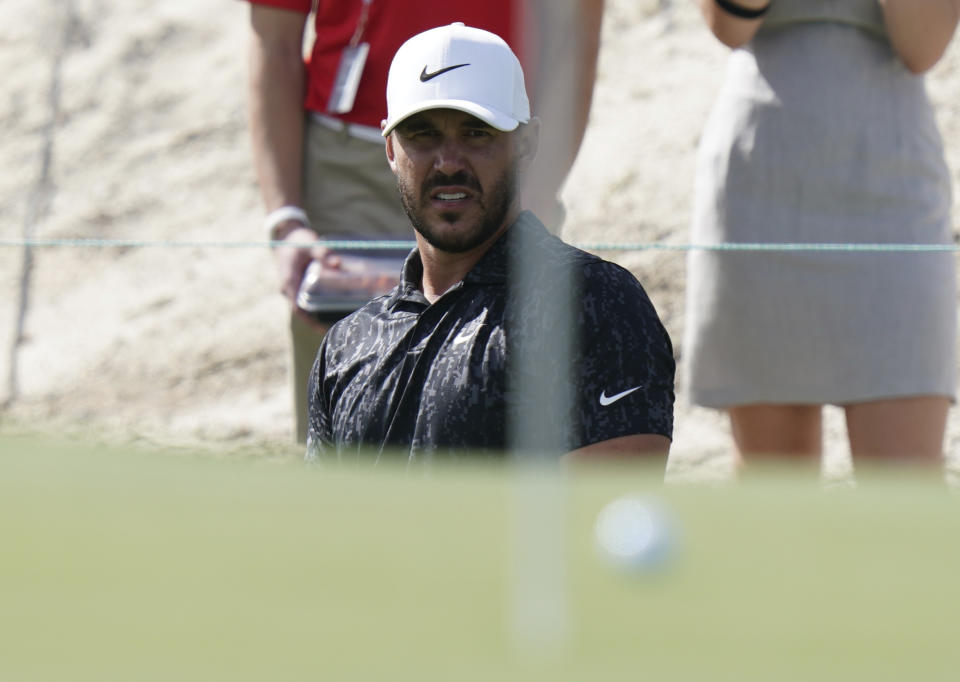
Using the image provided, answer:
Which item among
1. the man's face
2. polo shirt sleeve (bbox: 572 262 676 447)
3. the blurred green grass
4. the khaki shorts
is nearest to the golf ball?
the blurred green grass

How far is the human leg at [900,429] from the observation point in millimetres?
2873

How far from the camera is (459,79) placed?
2582mm

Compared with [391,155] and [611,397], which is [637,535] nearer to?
[611,397]

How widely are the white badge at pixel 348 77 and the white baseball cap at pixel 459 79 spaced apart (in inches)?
26.4

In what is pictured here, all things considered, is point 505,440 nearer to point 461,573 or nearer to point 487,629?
point 461,573

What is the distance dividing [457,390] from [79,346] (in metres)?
5.39

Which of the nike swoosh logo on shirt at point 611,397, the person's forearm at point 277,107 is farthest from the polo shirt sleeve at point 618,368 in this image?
the person's forearm at point 277,107

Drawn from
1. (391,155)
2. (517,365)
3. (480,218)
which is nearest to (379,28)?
(391,155)

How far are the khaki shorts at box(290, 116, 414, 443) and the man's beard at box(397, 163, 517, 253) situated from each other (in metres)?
0.77

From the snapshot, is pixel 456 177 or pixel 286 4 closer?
pixel 456 177

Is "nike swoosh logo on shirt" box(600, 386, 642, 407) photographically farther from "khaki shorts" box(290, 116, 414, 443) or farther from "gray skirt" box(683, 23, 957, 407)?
"khaki shorts" box(290, 116, 414, 443)

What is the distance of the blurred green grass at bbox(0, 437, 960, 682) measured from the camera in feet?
4.86

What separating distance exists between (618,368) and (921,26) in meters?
0.94

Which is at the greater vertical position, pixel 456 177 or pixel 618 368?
pixel 456 177
